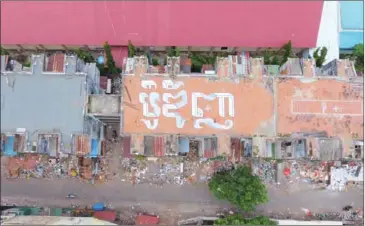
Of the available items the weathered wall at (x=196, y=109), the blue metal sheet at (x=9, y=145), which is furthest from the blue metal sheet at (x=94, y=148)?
the blue metal sheet at (x=9, y=145)

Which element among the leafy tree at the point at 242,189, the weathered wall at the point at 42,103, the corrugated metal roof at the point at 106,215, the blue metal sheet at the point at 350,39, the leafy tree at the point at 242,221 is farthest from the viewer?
the blue metal sheet at the point at 350,39

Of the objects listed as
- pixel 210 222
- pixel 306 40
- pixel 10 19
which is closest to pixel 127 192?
pixel 210 222

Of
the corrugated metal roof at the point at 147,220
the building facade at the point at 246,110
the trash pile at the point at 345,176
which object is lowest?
the corrugated metal roof at the point at 147,220

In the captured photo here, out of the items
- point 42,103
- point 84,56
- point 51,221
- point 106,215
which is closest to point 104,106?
point 42,103

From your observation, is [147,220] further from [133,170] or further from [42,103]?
[42,103]

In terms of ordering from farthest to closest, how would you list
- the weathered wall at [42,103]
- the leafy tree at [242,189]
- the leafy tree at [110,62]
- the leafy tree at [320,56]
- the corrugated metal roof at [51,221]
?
the leafy tree at [320,56]
the leafy tree at [110,62]
the leafy tree at [242,189]
the corrugated metal roof at [51,221]
the weathered wall at [42,103]

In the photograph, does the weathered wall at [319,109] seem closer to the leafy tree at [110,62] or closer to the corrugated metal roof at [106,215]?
the leafy tree at [110,62]

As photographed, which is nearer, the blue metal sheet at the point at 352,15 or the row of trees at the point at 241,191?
the row of trees at the point at 241,191
